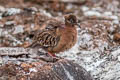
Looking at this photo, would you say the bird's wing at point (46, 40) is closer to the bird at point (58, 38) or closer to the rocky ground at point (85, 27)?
the bird at point (58, 38)

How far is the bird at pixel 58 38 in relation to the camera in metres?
7.36

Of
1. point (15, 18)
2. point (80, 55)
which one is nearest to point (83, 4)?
point (15, 18)

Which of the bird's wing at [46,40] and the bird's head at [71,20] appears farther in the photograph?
the bird's head at [71,20]

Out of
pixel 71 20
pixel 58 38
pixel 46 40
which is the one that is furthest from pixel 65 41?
pixel 71 20

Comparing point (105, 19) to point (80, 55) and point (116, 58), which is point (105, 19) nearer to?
point (80, 55)

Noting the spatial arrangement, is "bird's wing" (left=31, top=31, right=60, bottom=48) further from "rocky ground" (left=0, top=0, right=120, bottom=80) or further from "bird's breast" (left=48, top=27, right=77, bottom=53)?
"rocky ground" (left=0, top=0, right=120, bottom=80)

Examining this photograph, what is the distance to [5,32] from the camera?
32.9 ft

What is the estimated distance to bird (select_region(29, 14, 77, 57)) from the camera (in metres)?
7.36

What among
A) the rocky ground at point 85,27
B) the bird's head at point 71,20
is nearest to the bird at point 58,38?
the bird's head at point 71,20

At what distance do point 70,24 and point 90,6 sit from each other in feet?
16.1

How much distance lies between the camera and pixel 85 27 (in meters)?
9.80

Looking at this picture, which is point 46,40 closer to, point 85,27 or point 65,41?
point 65,41

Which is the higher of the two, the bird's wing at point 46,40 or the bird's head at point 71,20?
the bird's head at point 71,20

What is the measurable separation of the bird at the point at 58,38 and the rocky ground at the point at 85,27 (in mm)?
297
